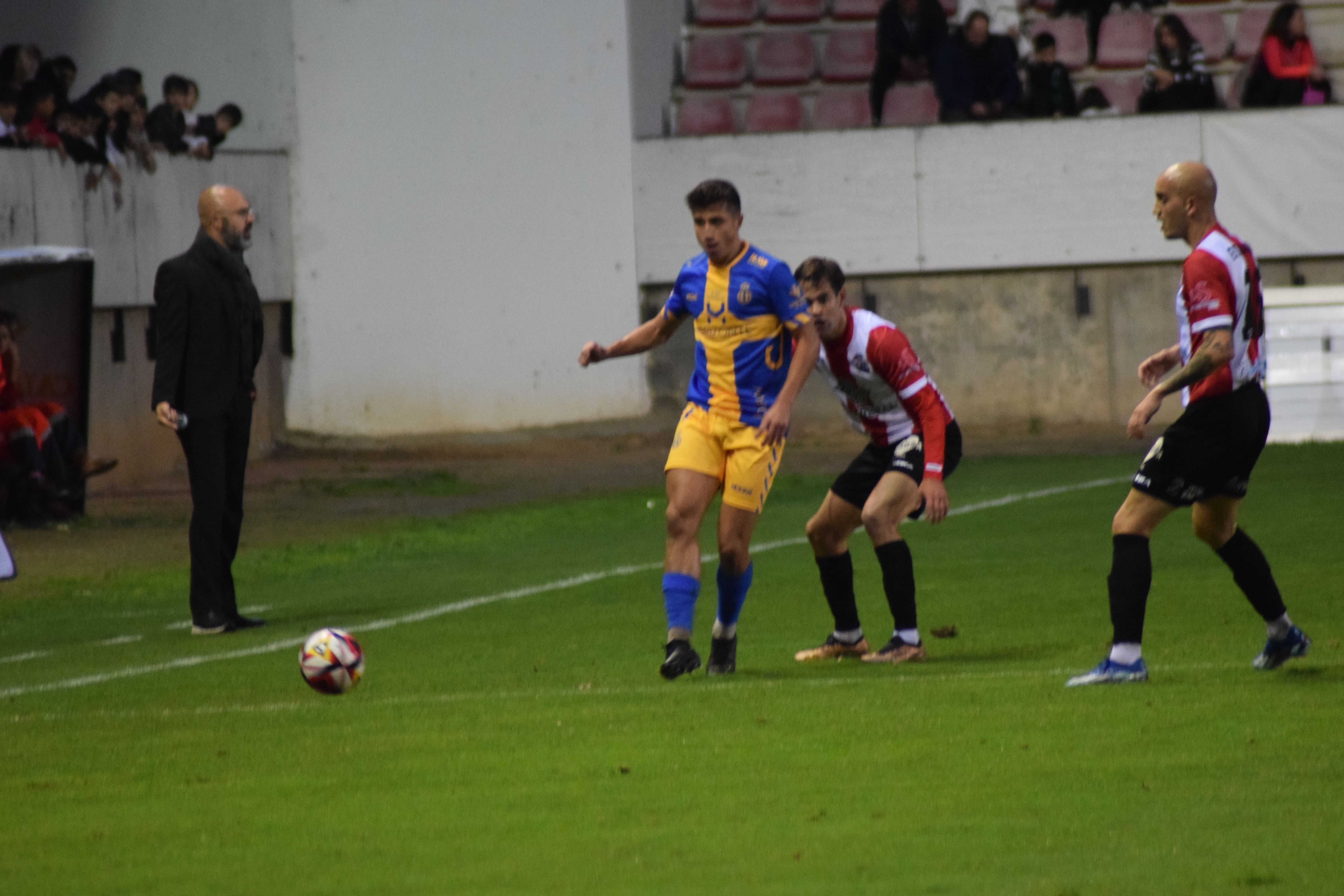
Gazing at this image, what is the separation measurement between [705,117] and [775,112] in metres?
0.95

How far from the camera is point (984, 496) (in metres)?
16.0

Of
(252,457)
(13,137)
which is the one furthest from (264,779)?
(252,457)

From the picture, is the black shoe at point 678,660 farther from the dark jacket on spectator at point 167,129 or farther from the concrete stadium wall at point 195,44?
the concrete stadium wall at point 195,44

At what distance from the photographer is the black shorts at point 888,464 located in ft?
26.5

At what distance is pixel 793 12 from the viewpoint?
26.4m

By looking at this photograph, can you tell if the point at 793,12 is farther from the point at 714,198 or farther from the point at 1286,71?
the point at 714,198

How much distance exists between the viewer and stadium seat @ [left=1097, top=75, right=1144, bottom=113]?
82.5 ft

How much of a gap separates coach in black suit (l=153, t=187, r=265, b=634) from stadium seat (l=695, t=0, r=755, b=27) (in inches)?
679

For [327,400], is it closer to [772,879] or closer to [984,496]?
[984,496]

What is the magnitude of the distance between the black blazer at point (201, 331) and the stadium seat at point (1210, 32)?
18545mm

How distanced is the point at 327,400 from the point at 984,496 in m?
10.2

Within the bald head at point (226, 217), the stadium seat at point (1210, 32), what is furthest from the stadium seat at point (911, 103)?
the bald head at point (226, 217)


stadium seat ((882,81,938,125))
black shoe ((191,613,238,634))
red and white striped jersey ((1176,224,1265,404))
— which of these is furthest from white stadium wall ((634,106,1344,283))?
red and white striped jersey ((1176,224,1265,404))

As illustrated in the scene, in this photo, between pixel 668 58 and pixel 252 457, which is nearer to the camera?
pixel 252 457
